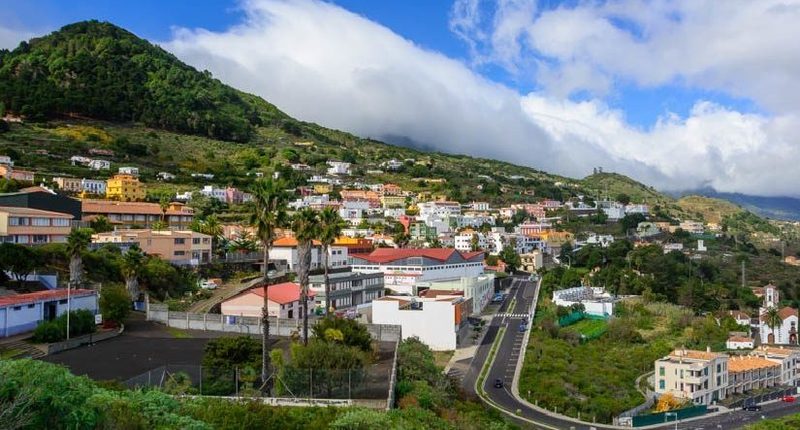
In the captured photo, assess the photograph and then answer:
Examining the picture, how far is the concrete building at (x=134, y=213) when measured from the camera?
6806cm

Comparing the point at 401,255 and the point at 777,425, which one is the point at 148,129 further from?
the point at 777,425

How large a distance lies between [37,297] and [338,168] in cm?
12117

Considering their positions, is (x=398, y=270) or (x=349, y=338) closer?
(x=349, y=338)

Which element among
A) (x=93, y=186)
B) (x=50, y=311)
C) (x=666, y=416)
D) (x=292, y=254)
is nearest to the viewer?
(x=50, y=311)

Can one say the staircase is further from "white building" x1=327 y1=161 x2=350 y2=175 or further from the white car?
"white building" x1=327 y1=161 x2=350 y2=175

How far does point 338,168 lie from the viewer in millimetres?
154750

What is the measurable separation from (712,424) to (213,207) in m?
65.5

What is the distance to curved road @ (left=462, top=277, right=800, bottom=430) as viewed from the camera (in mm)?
39406

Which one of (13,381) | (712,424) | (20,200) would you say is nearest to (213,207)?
(20,200)

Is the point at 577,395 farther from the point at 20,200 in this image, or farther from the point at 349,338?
the point at 20,200

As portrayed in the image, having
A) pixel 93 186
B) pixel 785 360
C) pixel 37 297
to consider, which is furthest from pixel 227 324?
pixel 93 186

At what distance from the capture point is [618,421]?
41188 millimetres

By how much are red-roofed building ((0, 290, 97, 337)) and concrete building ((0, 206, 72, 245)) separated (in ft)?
37.4

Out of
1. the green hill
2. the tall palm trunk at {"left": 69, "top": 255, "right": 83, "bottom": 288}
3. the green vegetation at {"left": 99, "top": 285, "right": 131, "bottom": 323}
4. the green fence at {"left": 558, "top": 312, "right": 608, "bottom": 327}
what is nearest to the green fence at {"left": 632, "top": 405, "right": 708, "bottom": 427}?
the green fence at {"left": 558, "top": 312, "right": 608, "bottom": 327}
